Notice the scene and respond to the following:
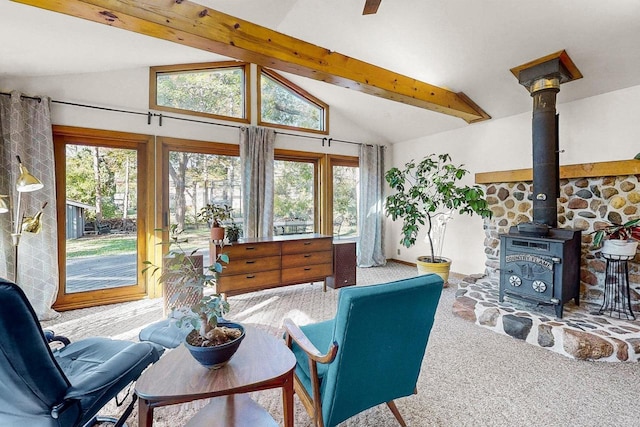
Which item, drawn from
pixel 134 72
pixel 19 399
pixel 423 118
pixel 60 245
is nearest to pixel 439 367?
pixel 19 399

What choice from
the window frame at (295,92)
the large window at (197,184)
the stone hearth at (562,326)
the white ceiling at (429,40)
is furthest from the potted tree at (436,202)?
the large window at (197,184)

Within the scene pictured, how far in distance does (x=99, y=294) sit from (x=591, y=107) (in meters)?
5.96

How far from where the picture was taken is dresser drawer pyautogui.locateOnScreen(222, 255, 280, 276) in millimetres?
3355

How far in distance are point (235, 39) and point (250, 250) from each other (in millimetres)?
2152

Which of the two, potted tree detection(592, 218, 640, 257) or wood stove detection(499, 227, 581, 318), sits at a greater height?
potted tree detection(592, 218, 640, 257)

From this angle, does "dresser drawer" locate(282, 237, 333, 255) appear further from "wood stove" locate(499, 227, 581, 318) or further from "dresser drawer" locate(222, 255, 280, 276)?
"wood stove" locate(499, 227, 581, 318)

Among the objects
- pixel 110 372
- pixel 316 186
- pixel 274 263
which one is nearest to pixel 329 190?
pixel 316 186

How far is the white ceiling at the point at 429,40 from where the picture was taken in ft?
7.81

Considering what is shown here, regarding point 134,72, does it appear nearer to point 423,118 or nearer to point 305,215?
point 305,215

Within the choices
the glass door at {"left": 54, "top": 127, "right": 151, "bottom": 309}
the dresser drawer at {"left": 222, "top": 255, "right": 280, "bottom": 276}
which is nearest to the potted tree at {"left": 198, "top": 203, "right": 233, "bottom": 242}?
the dresser drawer at {"left": 222, "top": 255, "right": 280, "bottom": 276}

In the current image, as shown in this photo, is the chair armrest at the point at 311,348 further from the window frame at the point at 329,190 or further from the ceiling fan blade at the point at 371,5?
the window frame at the point at 329,190

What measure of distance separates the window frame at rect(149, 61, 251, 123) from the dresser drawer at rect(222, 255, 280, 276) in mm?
2058

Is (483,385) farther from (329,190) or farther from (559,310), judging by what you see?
(329,190)

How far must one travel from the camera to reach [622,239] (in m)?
2.70
